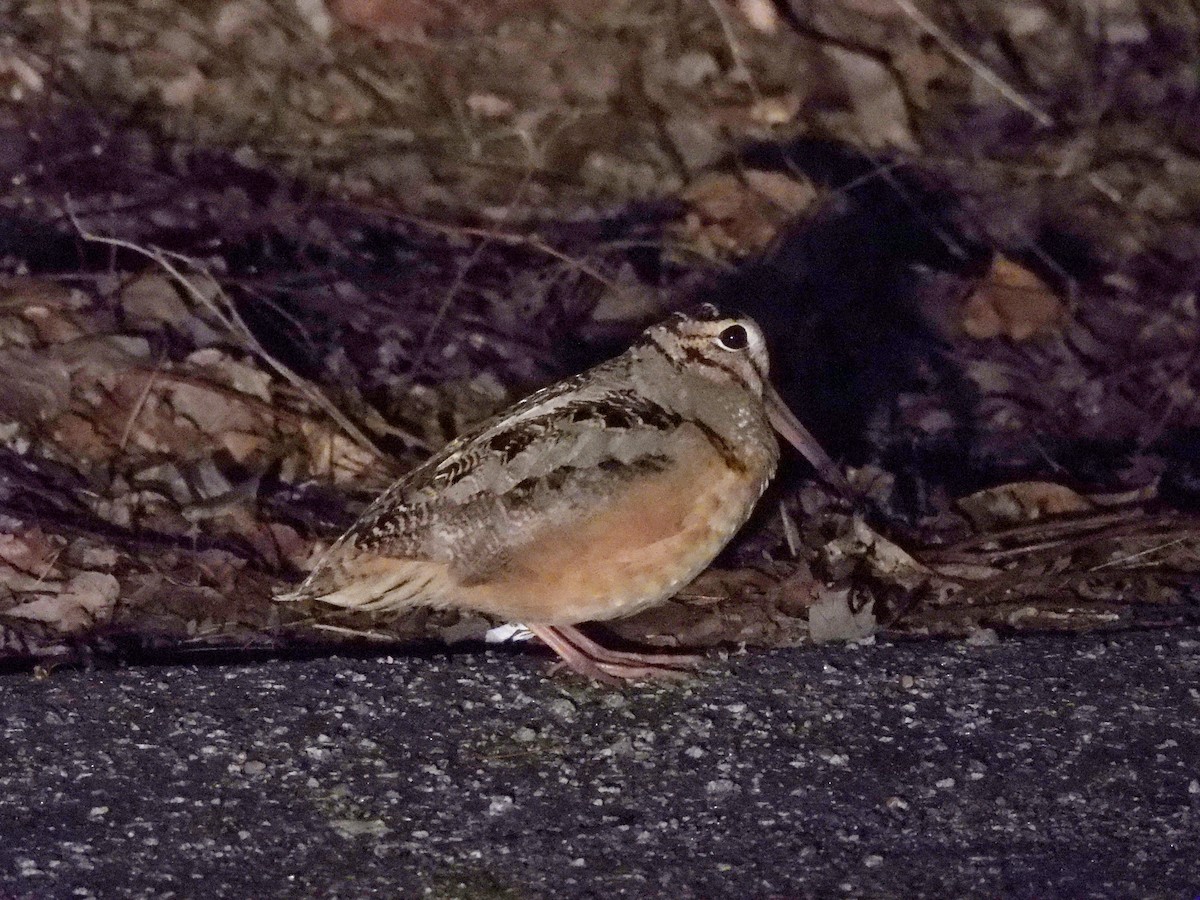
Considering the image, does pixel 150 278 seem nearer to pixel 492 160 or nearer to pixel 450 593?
pixel 492 160

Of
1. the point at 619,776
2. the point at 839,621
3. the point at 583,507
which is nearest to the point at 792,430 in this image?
the point at 839,621

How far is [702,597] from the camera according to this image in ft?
14.8

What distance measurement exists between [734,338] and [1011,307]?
2315 millimetres

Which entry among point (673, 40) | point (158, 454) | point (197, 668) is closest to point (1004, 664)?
point (197, 668)

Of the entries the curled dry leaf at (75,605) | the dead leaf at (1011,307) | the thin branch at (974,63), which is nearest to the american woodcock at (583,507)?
the curled dry leaf at (75,605)

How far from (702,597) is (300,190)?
2852mm

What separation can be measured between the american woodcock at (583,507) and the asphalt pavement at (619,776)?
6.9 inches

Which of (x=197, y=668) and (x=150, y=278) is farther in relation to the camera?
(x=150, y=278)

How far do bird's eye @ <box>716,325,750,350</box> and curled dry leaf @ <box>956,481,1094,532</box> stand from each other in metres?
1.03

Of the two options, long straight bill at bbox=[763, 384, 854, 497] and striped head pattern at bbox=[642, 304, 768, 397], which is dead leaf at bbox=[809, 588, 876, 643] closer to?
long straight bill at bbox=[763, 384, 854, 497]

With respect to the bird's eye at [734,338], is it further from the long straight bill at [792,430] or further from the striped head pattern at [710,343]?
the long straight bill at [792,430]

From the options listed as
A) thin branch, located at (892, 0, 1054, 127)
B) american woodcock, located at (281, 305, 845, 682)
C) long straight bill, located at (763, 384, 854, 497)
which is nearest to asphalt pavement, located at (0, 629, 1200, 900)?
american woodcock, located at (281, 305, 845, 682)

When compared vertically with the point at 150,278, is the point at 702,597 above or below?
below

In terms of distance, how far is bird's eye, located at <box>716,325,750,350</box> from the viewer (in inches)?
164
